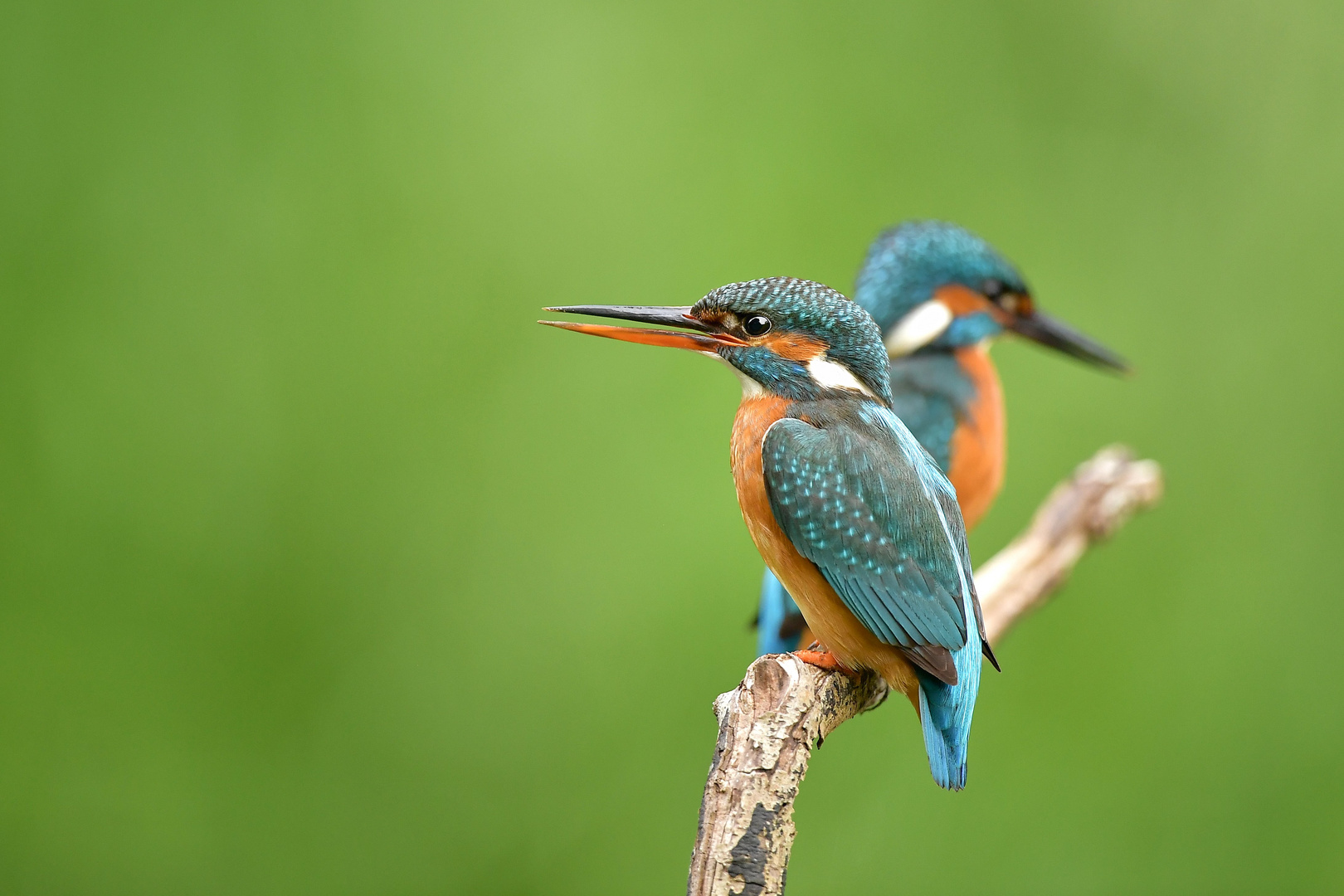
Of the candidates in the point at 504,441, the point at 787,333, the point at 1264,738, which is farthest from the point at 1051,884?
the point at 787,333

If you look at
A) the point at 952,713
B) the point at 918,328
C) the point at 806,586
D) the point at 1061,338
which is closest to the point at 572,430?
the point at 918,328

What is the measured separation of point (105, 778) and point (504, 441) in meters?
1.28

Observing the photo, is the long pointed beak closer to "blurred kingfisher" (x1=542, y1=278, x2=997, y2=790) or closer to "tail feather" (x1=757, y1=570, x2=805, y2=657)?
"tail feather" (x1=757, y1=570, x2=805, y2=657)

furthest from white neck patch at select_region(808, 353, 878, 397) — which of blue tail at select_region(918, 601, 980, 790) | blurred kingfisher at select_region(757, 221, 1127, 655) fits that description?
blurred kingfisher at select_region(757, 221, 1127, 655)

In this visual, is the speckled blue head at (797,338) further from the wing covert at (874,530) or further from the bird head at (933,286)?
the bird head at (933,286)

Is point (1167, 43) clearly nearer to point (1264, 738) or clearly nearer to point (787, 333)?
point (1264, 738)

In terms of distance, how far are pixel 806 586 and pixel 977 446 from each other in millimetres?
1046

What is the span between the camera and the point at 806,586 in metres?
1.53

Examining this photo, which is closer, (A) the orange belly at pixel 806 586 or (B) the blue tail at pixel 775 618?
(A) the orange belly at pixel 806 586

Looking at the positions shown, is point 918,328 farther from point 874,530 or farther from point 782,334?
point 874,530

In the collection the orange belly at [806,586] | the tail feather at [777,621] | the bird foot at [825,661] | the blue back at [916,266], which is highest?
the blue back at [916,266]

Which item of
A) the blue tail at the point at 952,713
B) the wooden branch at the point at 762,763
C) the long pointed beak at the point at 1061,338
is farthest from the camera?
the long pointed beak at the point at 1061,338

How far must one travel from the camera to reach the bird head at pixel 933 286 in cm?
259

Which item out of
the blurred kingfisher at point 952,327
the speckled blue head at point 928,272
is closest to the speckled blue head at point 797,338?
the blurred kingfisher at point 952,327
